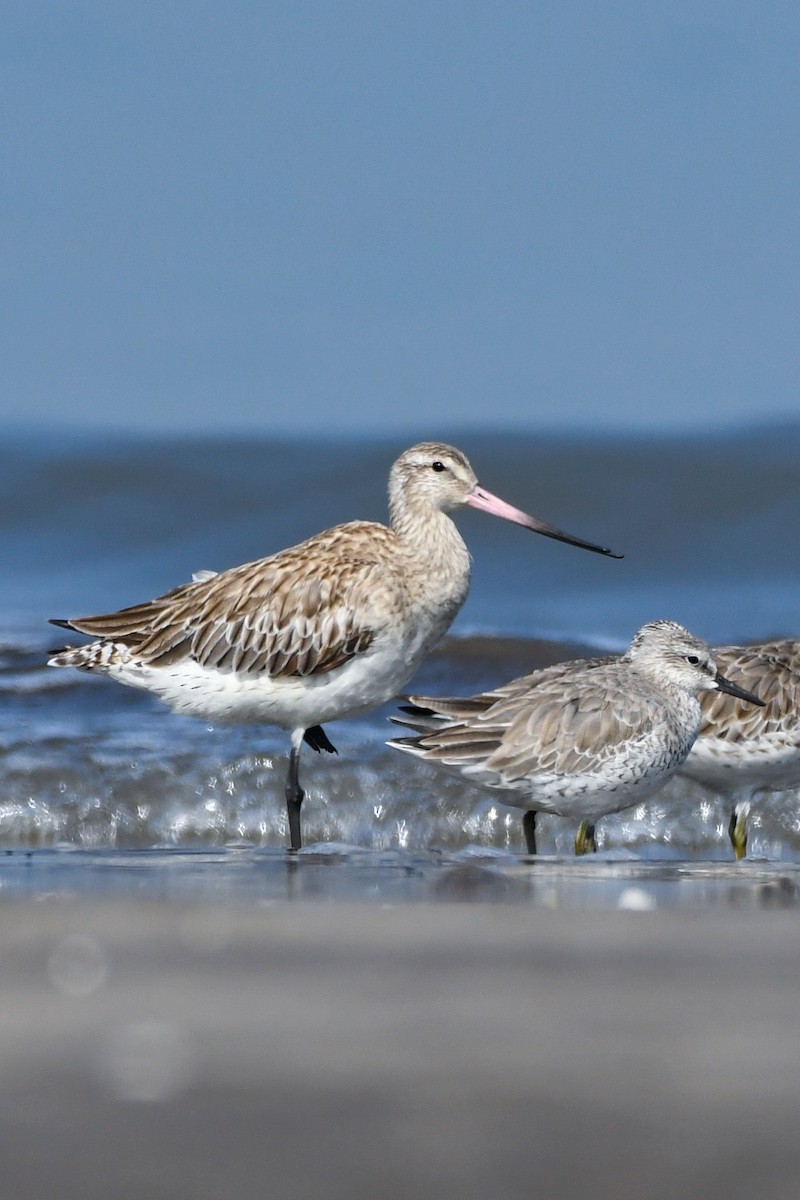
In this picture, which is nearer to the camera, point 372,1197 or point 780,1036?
point 372,1197

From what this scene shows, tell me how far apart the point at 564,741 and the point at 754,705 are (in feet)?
5.28

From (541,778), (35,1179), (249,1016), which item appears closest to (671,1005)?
(249,1016)

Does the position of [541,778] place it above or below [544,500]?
below

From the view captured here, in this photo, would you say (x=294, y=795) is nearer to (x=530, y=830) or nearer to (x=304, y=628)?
(x=304, y=628)

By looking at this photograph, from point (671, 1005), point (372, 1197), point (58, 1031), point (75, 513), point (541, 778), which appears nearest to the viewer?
point (372, 1197)

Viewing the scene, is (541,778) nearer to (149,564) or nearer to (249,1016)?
(249,1016)

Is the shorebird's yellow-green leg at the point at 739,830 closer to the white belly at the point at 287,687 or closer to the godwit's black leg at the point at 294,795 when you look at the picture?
the white belly at the point at 287,687

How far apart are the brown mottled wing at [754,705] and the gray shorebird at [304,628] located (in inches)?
52.0

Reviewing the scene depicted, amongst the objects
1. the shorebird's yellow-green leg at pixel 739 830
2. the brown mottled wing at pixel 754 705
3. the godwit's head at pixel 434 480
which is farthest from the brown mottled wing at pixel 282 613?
the shorebird's yellow-green leg at pixel 739 830

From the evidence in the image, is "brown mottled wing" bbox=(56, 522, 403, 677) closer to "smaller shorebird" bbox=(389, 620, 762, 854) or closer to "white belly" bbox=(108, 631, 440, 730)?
"white belly" bbox=(108, 631, 440, 730)

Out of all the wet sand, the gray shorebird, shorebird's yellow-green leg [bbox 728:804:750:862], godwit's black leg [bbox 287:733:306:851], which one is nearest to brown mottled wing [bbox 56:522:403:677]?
the gray shorebird

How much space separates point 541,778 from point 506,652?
6.16 metres

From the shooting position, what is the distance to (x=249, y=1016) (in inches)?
121

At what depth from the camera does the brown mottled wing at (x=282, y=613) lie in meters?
7.62
